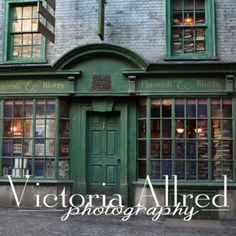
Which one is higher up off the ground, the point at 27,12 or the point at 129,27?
the point at 27,12

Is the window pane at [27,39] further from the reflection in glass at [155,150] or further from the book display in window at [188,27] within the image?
the reflection in glass at [155,150]

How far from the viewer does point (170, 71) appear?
32.7ft

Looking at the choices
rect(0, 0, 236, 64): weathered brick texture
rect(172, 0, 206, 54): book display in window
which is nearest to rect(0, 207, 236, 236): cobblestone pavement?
rect(0, 0, 236, 64): weathered brick texture

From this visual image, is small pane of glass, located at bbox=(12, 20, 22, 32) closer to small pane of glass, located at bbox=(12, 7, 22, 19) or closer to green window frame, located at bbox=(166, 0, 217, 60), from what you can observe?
small pane of glass, located at bbox=(12, 7, 22, 19)

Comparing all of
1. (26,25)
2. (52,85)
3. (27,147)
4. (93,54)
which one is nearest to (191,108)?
(93,54)

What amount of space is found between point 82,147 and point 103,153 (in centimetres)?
61

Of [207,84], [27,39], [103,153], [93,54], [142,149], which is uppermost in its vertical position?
[27,39]

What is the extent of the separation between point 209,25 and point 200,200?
4750 millimetres

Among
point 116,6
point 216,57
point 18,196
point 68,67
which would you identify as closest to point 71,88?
point 68,67

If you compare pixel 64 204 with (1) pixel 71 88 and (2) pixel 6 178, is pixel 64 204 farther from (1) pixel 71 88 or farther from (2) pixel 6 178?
(1) pixel 71 88

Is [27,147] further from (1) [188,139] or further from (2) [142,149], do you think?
(1) [188,139]

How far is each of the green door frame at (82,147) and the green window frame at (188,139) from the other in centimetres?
48

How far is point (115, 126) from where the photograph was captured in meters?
10.6

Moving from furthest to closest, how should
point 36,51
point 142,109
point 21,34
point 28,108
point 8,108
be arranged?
point 21,34 < point 36,51 < point 8,108 < point 28,108 < point 142,109
